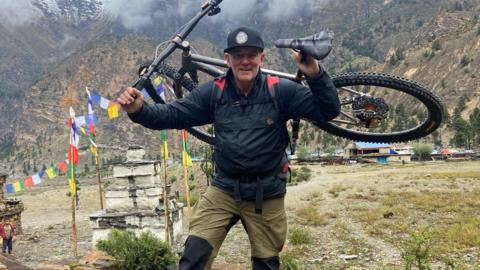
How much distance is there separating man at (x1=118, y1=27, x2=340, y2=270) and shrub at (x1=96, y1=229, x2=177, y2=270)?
21.8 ft

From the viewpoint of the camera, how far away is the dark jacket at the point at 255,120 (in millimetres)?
3926

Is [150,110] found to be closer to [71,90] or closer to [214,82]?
[214,82]

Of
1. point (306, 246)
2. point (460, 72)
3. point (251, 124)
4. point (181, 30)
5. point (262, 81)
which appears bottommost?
point (306, 246)

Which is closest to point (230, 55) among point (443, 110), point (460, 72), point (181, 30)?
point (181, 30)

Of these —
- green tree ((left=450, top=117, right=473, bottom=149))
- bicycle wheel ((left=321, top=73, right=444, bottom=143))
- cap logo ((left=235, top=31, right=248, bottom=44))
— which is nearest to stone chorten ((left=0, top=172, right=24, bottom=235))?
A: bicycle wheel ((left=321, top=73, right=444, bottom=143))

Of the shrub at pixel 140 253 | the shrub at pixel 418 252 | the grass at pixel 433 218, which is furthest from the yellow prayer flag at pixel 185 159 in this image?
the shrub at pixel 418 252

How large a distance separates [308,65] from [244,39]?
615 mm

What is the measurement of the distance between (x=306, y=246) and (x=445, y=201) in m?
11.7

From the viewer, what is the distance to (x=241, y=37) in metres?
3.91

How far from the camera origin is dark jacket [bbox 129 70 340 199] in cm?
393

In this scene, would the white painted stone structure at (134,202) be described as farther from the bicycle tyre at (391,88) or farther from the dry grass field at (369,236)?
the bicycle tyre at (391,88)

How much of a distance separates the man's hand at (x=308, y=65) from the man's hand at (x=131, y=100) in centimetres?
141

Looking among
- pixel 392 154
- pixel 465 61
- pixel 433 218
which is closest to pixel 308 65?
pixel 433 218

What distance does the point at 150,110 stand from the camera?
4.18 metres
